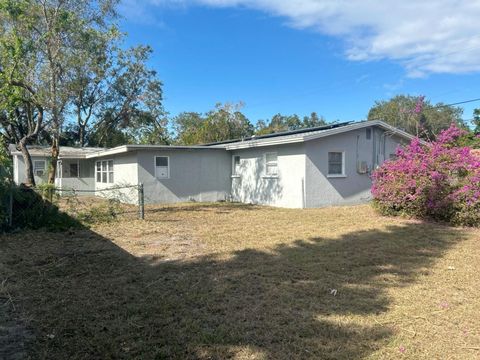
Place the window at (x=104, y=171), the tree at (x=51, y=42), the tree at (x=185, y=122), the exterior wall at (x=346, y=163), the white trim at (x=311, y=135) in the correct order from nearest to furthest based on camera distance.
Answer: the tree at (x=51, y=42), the white trim at (x=311, y=135), the exterior wall at (x=346, y=163), the window at (x=104, y=171), the tree at (x=185, y=122)

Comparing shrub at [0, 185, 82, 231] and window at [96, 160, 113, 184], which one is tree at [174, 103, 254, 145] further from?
shrub at [0, 185, 82, 231]

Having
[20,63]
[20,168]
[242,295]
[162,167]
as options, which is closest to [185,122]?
[20,168]

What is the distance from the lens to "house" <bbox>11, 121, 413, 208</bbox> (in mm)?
13938

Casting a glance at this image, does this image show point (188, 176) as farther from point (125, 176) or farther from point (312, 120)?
point (312, 120)

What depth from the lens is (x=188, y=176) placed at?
17.0 meters

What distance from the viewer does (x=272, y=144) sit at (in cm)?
1455

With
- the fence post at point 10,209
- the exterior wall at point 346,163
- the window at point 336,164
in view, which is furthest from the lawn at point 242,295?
the window at point 336,164

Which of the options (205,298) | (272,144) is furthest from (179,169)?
(205,298)

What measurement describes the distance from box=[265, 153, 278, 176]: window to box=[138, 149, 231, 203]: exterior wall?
9.67ft

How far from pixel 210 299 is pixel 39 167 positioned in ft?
70.4

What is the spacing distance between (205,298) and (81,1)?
480 inches

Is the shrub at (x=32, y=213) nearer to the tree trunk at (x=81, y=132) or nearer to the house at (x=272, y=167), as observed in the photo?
the house at (x=272, y=167)

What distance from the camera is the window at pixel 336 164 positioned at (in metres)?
14.4

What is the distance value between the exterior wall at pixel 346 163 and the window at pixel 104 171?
10.9m
